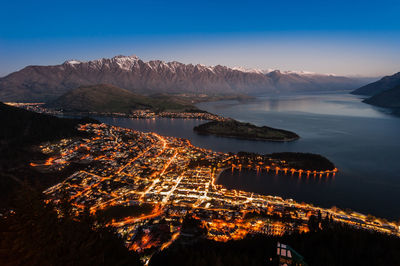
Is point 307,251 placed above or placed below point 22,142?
below

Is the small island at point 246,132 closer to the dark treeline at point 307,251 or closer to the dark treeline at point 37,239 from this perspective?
the dark treeline at point 307,251

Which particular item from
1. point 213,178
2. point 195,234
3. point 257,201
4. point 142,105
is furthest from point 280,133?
point 142,105

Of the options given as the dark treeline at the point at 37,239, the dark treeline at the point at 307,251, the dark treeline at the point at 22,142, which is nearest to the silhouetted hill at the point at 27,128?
the dark treeline at the point at 22,142

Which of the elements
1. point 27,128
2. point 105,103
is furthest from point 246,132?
point 105,103

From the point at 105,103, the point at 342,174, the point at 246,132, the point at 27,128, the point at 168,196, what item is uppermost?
the point at 105,103

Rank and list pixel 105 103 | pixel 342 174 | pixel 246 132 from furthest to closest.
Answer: pixel 105 103
pixel 246 132
pixel 342 174

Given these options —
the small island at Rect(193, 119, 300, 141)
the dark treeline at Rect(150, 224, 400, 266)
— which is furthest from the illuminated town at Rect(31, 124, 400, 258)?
the small island at Rect(193, 119, 300, 141)

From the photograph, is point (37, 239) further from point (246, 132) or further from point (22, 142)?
point (246, 132)

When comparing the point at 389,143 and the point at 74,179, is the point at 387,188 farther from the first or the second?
the point at 74,179
